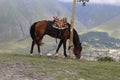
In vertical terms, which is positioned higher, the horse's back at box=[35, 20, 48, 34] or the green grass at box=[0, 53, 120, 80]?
the horse's back at box=[35, 20, 48, 34]

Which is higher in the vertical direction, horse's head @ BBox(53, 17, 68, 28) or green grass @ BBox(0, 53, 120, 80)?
horse's head @ BBox(53, 17, 68, 28)

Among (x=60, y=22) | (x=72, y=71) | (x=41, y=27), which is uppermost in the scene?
(x=60, y=22)

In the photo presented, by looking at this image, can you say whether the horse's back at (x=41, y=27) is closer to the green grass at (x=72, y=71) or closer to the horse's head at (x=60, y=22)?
the horse's head at (x=60, y=22)

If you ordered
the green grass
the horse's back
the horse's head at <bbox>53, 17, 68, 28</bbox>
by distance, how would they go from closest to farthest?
the green grass
the horse's head at <bbox>53, 17, 68, 28</bbox>
the horse's back

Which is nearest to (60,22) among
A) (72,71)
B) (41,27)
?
(41,27)

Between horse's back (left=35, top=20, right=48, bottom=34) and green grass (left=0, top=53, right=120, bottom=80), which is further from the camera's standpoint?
horse's back (left=35, top=20, right=48, bottom=34)

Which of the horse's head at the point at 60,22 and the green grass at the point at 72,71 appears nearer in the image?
the green grass at the point at 72,71

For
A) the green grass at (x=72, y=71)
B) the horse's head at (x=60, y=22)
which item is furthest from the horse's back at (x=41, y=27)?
the green grass at (x=72, y=71)

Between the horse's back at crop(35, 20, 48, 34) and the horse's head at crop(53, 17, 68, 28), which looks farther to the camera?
the horse's back at crop(35, 20, 48, 34)

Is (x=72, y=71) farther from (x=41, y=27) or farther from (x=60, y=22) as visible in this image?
(x=41, y=27)

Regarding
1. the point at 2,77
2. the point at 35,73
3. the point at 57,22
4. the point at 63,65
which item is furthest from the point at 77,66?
the point at 57,22

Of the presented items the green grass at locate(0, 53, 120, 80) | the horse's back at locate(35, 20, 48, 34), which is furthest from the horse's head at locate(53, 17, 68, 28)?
the green grass at locate(0, 53, 120, 80)

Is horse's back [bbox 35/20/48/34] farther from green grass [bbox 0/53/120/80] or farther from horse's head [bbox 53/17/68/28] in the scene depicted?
green grass [bbox 0/53/120/80]

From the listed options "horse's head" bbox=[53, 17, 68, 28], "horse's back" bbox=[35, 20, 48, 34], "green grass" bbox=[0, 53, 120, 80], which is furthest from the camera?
"horse's back" bbox=[35, 20, 48, 34]
